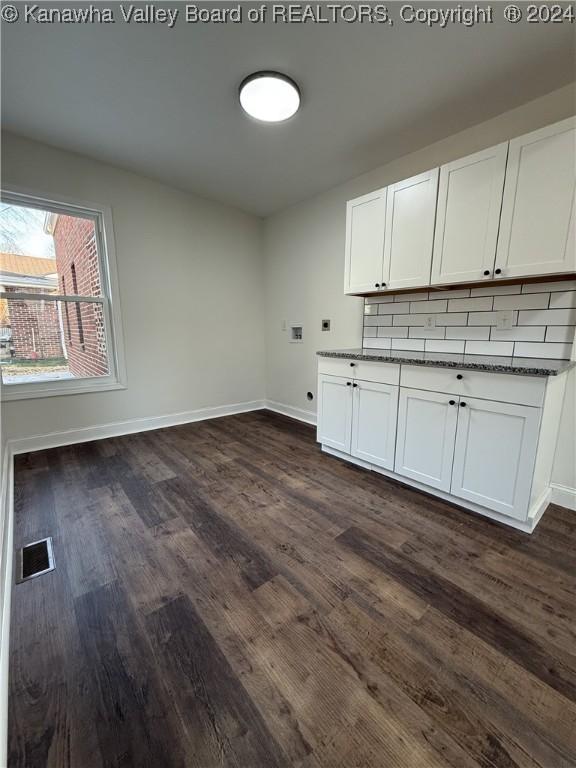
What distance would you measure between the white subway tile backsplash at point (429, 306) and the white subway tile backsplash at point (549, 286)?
53 cm

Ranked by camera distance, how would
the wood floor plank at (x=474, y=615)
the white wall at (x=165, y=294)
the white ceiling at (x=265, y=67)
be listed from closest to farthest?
the wood floor plank at (x=474, y=615) → the white ceiling at (x=265, y=67) → the white wall at (x=165, y=294)

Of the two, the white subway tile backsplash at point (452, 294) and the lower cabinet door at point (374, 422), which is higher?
the white subway tile backsplash at point (452, 294)

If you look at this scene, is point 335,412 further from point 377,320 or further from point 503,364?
point 503,364

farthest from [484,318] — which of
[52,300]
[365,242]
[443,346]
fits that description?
[52,300]

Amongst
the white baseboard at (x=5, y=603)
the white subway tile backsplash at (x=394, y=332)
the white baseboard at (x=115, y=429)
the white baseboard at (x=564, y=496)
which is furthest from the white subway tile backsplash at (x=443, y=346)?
the white baseboard at (x=5, y=603)

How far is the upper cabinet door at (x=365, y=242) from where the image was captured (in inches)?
95.7

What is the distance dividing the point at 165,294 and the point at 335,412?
2.29 m

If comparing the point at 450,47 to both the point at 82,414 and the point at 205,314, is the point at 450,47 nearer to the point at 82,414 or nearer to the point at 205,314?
the point at 205,314

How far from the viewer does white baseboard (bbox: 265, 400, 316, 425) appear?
148 inches

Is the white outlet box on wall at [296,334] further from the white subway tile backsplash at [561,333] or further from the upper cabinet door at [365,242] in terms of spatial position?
the white subway tile backsplash at [561,333]

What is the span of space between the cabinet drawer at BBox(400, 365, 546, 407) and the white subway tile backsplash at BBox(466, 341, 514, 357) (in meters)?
0.60

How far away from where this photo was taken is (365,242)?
100.0 inches

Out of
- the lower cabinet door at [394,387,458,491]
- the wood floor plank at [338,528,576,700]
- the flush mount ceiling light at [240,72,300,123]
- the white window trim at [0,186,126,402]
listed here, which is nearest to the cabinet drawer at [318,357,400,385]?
the lower cabinet door at [394,387,458,491]

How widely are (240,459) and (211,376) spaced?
1.52 m
